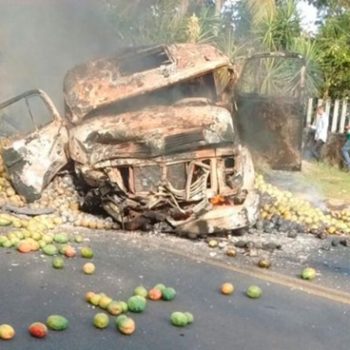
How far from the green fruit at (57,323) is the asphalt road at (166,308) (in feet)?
0.17

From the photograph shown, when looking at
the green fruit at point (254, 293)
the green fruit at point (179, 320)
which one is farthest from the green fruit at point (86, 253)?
the green fruit at point (179, 320)

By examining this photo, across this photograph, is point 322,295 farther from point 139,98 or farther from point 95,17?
point 95,17

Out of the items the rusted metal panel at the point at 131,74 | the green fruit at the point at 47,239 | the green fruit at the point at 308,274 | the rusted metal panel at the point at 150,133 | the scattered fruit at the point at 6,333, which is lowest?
the green fruit at the point at 308,274

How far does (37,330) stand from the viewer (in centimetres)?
421

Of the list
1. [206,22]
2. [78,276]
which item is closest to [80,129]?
[78,276]

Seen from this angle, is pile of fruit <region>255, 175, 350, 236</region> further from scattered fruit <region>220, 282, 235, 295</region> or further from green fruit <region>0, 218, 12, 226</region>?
green fruit <region>0, 218, 12, 226</region>

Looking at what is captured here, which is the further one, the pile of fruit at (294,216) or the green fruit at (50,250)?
the pile of fruit at (294,216)

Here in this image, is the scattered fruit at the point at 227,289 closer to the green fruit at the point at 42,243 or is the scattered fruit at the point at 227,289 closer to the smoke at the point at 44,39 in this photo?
the green fruit at the point at 42,243

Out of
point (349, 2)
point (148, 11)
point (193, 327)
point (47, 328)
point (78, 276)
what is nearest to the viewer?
point (47, 328)

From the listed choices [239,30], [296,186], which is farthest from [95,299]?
[239,30]

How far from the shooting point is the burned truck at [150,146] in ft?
23.5

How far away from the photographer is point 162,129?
7.34m

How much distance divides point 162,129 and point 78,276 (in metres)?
2.31

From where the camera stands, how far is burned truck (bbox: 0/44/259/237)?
716 cm
